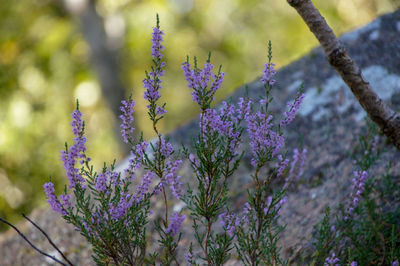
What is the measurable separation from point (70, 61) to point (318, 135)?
330 inches

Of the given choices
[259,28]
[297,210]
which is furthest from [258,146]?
[259,28]

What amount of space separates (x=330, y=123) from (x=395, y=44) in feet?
3.93

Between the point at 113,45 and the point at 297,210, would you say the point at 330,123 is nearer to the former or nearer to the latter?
the point at 297,210

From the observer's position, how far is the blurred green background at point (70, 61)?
9.59 m

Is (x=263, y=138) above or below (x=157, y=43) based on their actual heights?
below

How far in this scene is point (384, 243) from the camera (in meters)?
2.25

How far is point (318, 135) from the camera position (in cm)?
395

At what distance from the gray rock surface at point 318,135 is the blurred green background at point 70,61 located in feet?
12.7

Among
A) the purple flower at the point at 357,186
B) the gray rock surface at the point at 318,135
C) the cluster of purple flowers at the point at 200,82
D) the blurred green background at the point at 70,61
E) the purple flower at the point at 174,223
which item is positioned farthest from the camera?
the blurred green background at the point at 70,61

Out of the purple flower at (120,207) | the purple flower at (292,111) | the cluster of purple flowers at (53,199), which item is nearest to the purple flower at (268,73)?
the purple flower at (292,111)

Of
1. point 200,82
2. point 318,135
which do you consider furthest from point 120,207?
point 318,135

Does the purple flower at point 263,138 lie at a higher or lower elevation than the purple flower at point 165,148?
lower

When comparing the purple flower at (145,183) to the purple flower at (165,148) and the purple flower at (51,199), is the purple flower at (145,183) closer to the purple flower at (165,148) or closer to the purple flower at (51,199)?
the purple flower at (165,148)

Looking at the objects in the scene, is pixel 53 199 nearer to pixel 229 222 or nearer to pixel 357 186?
pixel 229 222
